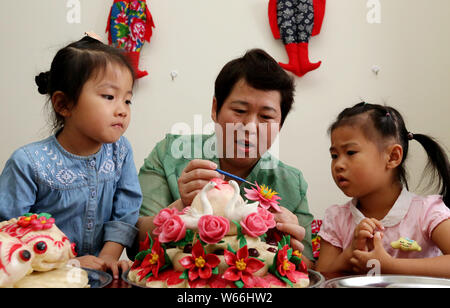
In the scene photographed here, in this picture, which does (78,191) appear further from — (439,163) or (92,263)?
(439,163)

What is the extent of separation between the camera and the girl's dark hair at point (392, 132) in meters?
1.16

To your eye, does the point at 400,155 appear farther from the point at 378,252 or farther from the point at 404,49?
the point at 404,49

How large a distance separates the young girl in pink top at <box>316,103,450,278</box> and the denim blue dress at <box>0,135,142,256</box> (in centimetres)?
51

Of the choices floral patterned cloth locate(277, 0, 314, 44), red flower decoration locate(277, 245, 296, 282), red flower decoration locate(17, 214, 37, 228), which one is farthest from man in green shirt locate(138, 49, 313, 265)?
floral patterned cloth locate(277, 0, 314, 44)

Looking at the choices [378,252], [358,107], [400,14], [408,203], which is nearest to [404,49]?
[400,14]

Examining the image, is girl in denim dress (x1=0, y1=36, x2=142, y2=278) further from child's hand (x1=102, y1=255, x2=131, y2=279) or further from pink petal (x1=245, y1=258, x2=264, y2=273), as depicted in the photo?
pink petal (x1=245, y1=258, x2=264, y2=273)

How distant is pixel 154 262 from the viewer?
647mm

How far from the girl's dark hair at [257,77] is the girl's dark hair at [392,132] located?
0.56 feet

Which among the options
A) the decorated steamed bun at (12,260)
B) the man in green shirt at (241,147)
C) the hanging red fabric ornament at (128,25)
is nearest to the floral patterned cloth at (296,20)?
the hanging red fabric ornament at (128,25)

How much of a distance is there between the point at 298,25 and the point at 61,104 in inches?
58.1

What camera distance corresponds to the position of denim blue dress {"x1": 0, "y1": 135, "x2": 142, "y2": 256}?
3.04 feet

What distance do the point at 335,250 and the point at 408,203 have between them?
0.23 meters

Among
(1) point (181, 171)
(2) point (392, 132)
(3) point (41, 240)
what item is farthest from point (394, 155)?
(3) point (41, 240)
